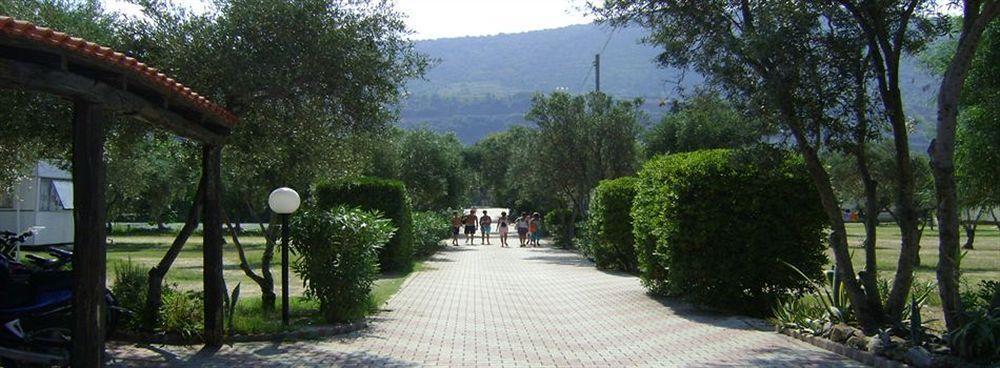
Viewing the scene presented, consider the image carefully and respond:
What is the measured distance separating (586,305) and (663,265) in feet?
4.43

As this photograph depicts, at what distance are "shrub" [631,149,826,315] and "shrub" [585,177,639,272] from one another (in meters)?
6.45

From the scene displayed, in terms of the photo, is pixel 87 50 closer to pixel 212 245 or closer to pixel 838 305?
pixel 212 245

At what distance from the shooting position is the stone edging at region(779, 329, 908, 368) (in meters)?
7.33

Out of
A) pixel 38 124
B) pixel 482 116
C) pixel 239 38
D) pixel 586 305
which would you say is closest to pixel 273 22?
pixel 239 38

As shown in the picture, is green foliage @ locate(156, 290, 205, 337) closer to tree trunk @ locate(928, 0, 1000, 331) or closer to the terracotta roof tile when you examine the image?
the terracotta roof tile

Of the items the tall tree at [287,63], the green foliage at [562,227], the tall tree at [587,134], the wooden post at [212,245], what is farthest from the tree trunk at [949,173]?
the green foliage at [562,227]

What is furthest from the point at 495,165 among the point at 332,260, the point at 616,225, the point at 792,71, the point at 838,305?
Answer: the point at 792,71

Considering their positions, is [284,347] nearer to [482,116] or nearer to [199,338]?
[199,338]

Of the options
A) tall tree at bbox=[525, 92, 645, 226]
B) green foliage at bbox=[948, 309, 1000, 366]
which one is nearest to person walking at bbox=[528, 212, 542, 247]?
tall tree at bbox=[525, 92, 645, 226]

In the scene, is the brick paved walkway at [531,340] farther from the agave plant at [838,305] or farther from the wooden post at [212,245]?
the agave plant at [838,305]

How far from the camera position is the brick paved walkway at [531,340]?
25.6 ft

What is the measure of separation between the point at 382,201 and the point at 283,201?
970 centimetres

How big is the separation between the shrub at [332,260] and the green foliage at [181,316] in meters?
1.42

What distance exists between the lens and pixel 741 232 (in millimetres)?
10938
